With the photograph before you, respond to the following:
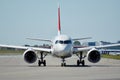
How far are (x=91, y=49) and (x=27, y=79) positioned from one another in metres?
15.8

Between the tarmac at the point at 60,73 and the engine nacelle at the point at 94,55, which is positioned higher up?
the engine nacelle at the point at 94,55

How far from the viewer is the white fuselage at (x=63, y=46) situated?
31.1m

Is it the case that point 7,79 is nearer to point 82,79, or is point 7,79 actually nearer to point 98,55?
point 82,79

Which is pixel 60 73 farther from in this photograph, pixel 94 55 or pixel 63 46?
pixel 94 55

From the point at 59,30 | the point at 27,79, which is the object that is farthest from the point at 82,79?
the point at 59,30

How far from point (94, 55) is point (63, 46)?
11.6 ft

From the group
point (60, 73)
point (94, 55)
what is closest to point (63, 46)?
point (94, 55)

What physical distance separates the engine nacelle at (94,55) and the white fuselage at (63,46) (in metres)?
2.10

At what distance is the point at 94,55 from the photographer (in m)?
33.2

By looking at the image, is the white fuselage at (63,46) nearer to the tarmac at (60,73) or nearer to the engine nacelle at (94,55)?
the engine nacelle at (94,55)

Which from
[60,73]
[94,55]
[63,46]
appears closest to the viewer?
[60,73]

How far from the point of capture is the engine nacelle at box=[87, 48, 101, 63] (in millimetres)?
32875

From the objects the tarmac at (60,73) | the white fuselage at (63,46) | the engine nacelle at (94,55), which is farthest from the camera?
the engine nacelle at (94,55)

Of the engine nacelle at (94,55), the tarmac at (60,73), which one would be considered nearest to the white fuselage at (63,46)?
the engine nacelle at (94,55)
